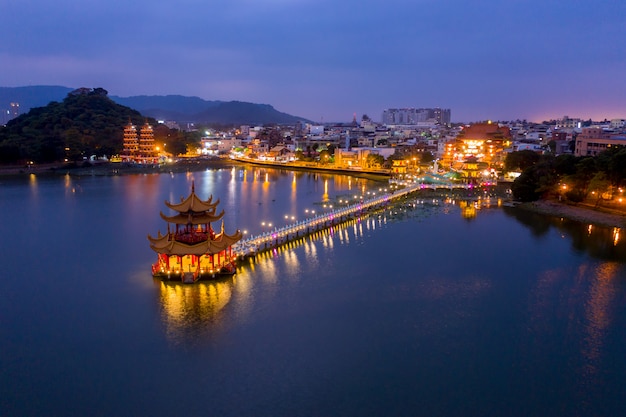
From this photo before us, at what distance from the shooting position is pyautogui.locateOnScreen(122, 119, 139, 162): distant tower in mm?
57938

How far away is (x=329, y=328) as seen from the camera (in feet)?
42.0

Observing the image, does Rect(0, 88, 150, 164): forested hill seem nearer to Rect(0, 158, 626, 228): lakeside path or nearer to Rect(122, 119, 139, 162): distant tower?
Rect(122, 119, 139, 162): distant tower

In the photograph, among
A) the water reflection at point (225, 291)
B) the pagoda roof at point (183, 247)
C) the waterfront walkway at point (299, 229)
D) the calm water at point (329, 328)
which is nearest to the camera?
the calm water at point (329, 328)

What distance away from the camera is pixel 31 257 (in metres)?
19.3

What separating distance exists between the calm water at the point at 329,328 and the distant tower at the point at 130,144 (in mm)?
36310

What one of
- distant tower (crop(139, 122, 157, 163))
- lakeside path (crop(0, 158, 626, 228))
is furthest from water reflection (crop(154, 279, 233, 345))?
distant tower (crop(139, 122, 157, 163))

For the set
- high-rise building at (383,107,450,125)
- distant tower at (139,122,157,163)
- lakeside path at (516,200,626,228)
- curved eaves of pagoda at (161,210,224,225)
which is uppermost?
high-rise building at (383,107,450,125)

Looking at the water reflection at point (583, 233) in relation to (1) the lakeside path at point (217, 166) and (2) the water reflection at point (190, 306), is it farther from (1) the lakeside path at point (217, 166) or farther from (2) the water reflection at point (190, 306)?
(2) the water reflection at point (190, 306)

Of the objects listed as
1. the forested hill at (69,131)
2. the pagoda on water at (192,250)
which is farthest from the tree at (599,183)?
the forested hill at (69,131)

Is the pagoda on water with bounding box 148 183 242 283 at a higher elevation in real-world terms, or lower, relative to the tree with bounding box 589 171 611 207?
lower

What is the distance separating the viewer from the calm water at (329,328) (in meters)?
9.91

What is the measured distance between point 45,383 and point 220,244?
685 centimetres

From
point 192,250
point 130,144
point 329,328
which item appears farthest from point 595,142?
point 130,144

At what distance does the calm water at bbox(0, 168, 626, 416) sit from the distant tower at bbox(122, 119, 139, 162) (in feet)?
119
